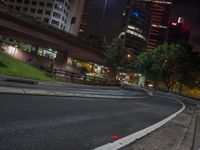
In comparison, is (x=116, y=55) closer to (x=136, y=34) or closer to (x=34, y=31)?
(x=34, y=31)

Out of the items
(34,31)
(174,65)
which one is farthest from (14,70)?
(174,65)

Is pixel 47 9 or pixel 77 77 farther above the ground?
pixel 47 9

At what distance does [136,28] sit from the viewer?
172 metres

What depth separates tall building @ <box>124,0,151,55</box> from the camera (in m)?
167

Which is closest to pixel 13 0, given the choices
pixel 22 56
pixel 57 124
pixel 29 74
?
pixel 22 56

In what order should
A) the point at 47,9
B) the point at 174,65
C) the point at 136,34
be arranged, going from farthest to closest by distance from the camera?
the point at 136,34 < the point at 47,9 < the point at 174,65

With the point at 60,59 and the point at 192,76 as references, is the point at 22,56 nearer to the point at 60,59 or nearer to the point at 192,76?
the point at 60,59

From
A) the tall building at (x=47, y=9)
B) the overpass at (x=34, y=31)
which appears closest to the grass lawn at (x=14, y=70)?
the overpass at (x=34, y=31)

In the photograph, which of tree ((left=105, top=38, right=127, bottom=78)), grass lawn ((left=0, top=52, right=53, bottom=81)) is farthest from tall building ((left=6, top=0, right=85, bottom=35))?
grass lawn ((left=0, top=52, right=53, bottom=81))

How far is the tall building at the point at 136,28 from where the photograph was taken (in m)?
167

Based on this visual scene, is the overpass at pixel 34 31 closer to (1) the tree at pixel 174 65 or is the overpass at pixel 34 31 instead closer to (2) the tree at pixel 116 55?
(2) the tree at pixel 116 55

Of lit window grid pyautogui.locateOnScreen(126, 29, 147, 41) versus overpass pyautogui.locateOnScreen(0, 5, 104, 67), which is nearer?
overpass pyautogui.locateOnScreen(0, 5, 104, 67)

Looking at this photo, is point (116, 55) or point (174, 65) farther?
point (174, 65)

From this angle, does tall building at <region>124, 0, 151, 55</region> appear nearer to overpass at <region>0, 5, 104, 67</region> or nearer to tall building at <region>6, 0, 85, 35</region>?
tall building at <region>6, 0, 85, 35</region>
